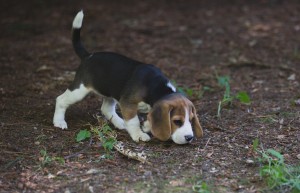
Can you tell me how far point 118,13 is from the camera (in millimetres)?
13102

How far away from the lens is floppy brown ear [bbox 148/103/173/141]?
576 centimetres

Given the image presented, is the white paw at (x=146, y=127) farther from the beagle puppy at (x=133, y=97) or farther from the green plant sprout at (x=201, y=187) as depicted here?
the green plant sprout at (x=201, y=187)

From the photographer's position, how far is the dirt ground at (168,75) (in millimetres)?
5250

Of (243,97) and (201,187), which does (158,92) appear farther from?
(243,97)

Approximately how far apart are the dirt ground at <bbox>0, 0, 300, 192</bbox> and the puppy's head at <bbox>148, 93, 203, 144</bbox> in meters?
0.16

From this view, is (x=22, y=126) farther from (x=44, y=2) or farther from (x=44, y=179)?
(x=44, y=2)

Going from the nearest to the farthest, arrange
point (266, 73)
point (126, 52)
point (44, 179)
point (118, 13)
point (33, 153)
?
point (44, 179) → point (33, 153) → point (266, 73) → point (126, 52) → point (118, 13)

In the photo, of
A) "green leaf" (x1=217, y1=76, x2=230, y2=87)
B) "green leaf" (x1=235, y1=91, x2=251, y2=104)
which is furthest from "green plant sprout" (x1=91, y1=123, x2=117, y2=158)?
"green leaf" (x1=217, y1=76, x2=230, y2=87)

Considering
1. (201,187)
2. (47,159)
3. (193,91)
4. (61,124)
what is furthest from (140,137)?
(193,91)

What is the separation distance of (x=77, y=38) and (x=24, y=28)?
508 centimetres

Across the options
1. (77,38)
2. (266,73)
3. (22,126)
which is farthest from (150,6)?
(22,126)

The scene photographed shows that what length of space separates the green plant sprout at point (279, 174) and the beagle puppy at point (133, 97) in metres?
0.86

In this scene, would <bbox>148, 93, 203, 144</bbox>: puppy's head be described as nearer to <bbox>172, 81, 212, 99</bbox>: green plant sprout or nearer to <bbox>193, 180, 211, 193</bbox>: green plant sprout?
<bbox>193, 180, 211, 193</bbox>: green plant sprout

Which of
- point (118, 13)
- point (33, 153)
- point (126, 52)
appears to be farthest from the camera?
point (118, 13)
